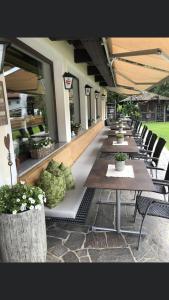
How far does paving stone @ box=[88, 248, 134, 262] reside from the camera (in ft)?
9.66

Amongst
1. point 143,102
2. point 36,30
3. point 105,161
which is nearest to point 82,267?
point 105,161

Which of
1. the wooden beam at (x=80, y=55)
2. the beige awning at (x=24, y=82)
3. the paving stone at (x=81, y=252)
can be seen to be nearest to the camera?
the paving stone at (x=81, y=252)

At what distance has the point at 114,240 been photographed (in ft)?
11.0

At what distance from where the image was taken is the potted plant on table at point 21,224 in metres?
2.44

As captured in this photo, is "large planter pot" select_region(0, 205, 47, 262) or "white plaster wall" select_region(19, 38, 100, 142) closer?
"large planter pot" select_region(0, 205, 47, 262)

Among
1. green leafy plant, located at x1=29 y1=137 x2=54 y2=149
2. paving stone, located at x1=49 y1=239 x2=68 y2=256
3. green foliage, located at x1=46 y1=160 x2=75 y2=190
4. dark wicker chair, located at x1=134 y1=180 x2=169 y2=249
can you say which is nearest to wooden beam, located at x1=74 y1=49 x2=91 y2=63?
green leafy plant, located at x1=29 y1=137 x2=54 y2=149

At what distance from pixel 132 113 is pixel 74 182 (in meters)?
21.8

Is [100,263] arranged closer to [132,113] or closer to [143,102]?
[132,113]

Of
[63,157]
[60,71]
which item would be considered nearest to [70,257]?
[63,157]

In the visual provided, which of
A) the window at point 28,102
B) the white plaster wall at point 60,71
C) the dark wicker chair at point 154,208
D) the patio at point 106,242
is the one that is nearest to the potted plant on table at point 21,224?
the patio at point 106,242

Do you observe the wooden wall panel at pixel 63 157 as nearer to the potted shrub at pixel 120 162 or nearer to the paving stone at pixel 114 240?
the potted shrub at pixel 120 162

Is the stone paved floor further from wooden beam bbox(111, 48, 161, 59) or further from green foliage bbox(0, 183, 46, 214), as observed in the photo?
wooden beam bbox(111, 48, 161, 59)

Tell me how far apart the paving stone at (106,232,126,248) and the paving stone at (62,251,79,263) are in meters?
0.52

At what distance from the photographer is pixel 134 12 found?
1523mm
